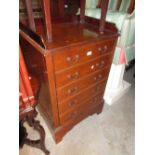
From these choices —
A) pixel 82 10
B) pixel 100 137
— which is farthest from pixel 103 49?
pixel 100 137

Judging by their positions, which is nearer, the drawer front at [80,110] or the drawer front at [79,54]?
the drawer front at [79,54]

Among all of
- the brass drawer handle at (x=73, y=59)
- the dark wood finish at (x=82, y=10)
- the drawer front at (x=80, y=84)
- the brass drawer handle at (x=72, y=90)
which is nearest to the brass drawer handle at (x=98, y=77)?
the drawer front at (x=80, y=84)

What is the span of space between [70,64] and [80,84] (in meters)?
0.27

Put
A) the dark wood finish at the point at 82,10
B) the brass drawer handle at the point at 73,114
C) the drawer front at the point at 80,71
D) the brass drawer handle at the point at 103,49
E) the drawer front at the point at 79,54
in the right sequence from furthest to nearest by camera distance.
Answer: the brass drawer handle at the point at 73,114 < the dark wood finish at the point at 82,10 < the brass drawer handle at the point at 103,49 < the drawer front at the point at 80,71 < the drawer front at the point at 79,54

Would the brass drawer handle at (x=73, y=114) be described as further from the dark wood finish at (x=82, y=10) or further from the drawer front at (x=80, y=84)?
the dark wood finish at (x=82, y=10)

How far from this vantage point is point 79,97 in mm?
1263

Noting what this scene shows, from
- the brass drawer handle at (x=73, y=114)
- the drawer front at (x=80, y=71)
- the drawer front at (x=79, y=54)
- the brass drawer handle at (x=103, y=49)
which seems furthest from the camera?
the brass drawer handle at (x=73, y=114)

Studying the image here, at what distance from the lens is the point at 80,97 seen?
128 centimetres

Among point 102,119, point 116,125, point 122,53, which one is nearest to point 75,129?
point 102,119

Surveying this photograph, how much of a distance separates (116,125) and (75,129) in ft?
1.65

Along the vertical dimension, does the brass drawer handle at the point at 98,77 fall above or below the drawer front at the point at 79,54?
below

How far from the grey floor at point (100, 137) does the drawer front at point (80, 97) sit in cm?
43

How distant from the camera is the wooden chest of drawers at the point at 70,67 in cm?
89

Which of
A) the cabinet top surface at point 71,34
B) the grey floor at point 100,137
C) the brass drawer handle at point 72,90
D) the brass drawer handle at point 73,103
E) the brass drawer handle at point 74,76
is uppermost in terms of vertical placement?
the cabinet top surface at point 71,34
